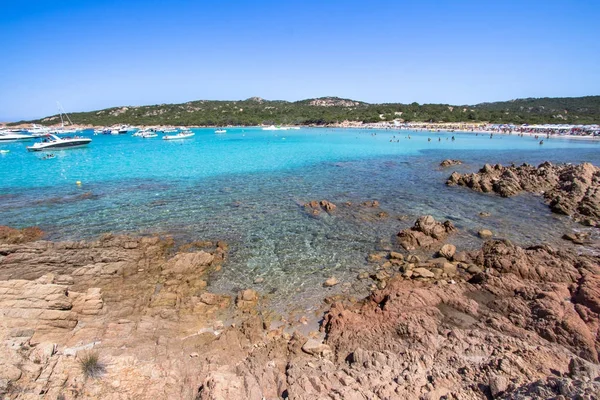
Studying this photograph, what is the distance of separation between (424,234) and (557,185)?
17704 millimetres

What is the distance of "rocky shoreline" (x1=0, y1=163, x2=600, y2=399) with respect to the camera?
223 inches

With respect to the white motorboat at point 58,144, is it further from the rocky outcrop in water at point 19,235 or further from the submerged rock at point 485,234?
the submerged rock at point 485,234

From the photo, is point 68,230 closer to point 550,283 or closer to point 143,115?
point 550,283

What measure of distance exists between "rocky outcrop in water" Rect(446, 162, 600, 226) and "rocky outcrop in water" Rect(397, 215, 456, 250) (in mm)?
8742

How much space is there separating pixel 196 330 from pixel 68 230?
11839 mm

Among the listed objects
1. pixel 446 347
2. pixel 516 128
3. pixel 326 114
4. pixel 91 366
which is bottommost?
pixel 446 347

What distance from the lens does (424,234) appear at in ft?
47.1

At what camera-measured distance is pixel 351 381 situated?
5.86 m

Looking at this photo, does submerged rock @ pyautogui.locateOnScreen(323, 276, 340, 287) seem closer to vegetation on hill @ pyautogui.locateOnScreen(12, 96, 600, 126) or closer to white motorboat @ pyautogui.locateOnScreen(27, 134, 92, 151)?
white motorboat @ pyautogui.locateOnScreen(27, 134, 92, 151)

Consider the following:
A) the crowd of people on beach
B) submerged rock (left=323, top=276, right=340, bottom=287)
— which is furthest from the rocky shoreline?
Answer: the crowd of people on beach

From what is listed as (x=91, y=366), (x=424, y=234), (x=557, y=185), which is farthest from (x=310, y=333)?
(x=557, y=185)

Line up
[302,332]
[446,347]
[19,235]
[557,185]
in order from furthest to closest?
1. [557,185]
2. [19,235]
3. [302,332]
4. [446,347]

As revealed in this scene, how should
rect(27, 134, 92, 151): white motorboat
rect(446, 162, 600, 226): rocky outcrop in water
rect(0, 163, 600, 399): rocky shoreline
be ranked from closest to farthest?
rect(0, 163, 600, 399): rocky shoreline < rect(446, 162, 600, 226): rocky outcrop in water < rect(27, 134, 92, 151): white motorboat

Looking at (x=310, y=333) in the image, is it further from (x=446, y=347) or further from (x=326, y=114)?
(x=326, y=114)
